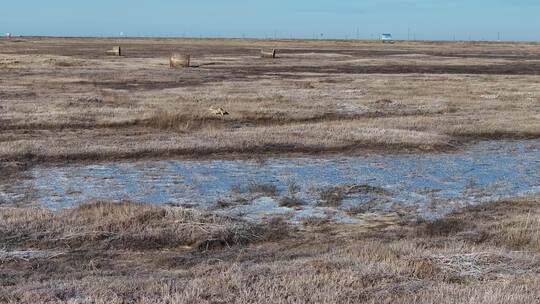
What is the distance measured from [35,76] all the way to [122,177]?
88.4 ft

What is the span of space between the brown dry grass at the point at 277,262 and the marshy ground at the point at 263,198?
0.03 m

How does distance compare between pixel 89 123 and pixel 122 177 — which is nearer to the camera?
pixel 122 177

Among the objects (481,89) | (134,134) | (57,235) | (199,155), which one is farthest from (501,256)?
(481,89)

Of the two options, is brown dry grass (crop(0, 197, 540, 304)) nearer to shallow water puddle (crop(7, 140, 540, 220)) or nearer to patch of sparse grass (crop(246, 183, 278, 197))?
shallow water puddle (crop(7, 140, 540, 220))

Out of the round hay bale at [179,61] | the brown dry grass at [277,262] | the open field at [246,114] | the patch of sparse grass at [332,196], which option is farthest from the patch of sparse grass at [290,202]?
the round hay bale at [179,61]

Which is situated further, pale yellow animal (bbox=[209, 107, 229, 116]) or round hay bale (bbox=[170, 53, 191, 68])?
round hay bale (bbox=[170, 53, 191, 68])

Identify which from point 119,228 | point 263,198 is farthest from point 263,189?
point 119,228

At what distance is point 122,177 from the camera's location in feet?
44.6

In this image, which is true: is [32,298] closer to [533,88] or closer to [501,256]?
[501,256]

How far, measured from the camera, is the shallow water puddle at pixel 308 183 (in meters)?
11.6

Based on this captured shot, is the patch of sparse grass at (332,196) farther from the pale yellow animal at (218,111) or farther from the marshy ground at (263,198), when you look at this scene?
the pale yellow animal at (218,111)

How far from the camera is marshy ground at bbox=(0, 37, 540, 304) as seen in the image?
264 inches

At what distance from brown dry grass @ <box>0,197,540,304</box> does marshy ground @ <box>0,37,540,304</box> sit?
29mm

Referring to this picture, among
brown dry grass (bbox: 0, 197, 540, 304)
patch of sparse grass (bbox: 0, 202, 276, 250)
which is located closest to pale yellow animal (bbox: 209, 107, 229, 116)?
brown dry grass (bbox: 0, 197, 540, 304)
